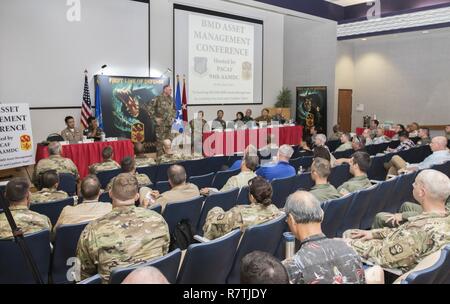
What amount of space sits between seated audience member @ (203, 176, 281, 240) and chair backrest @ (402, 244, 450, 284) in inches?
46.4

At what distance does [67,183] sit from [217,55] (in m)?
7.14

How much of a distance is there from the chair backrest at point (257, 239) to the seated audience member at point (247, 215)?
15 cm

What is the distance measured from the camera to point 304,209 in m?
2.06

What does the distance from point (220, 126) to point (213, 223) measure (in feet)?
23.8

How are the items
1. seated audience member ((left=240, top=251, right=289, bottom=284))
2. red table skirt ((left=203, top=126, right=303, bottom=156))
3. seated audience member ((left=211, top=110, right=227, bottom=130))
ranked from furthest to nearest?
seated audience member ((left=211, top=110, right=227, bottom=130)) → red table skirt ((left=203, top=126, right=303, bottom=156)) → seated audience member ((left=240, top=251, right=289, bottom=284))

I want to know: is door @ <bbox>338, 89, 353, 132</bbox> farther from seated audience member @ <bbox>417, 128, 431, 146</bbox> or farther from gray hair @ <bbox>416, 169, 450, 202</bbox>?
gray hair @ <bbox>416, 169, 450, 202</bbox>

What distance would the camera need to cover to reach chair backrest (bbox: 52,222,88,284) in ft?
8.80

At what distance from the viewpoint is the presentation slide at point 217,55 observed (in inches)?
415

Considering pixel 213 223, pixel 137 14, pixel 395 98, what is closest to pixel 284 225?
pixel 213 223

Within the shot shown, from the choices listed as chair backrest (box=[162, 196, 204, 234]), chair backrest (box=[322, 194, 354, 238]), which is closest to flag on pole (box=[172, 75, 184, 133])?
chair backrest (box=[162, 196, 204, 234])

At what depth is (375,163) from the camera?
6055mm

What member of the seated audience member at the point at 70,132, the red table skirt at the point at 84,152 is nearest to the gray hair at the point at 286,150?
the red table skirt at the point at 84,152

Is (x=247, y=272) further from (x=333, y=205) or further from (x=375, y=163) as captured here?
(x=375, y=163)

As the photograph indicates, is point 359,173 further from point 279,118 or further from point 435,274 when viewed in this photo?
point 279,118
